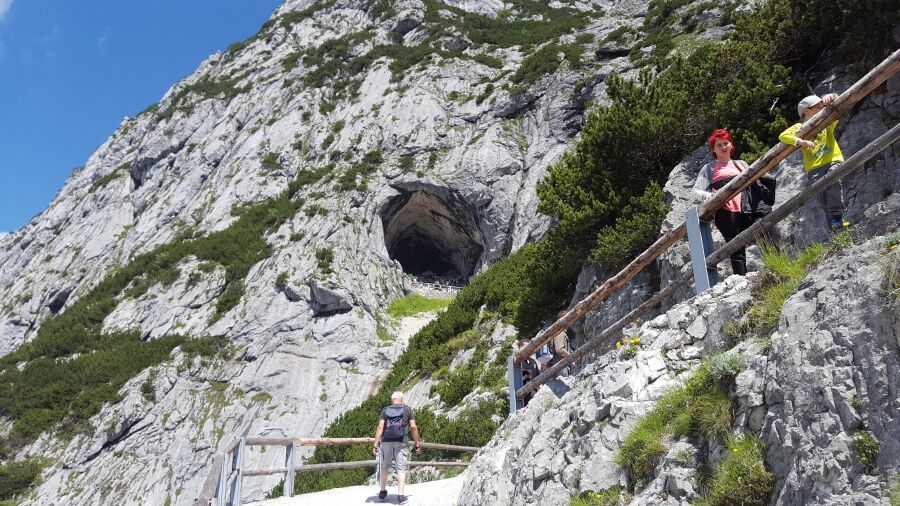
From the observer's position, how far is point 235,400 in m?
24.3

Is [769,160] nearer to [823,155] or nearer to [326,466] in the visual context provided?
[823,155]

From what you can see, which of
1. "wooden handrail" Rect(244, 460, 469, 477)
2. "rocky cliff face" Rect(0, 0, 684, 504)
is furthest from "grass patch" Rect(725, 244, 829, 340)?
"rocky cliff face" Rect(0, 0, 684, 504)

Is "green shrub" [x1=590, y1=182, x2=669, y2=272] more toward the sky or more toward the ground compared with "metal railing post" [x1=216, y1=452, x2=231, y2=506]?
more toward the sky

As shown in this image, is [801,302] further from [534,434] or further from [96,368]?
[96,368]

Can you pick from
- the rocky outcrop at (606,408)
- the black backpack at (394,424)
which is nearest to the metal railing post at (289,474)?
the black backpack at (394,424)

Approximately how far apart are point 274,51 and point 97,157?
25.3m

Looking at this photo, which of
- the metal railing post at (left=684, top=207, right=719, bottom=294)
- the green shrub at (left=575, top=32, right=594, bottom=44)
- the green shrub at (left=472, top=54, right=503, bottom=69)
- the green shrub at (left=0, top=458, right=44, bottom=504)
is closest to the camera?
the metal railing post at (left=684, top=207, right=719, bottom=294)

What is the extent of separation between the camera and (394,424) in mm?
7625

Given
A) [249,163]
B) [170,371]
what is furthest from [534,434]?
[249,163]

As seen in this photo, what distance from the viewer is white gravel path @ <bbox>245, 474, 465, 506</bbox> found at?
24.4ft

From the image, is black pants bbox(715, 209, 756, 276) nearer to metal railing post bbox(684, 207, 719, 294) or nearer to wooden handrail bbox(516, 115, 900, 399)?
metal railing post bbox(684, 207, 719, 294)

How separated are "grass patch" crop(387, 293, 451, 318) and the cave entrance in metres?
3.84

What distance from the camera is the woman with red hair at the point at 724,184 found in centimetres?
550

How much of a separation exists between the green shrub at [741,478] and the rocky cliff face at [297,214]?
2088 cm
